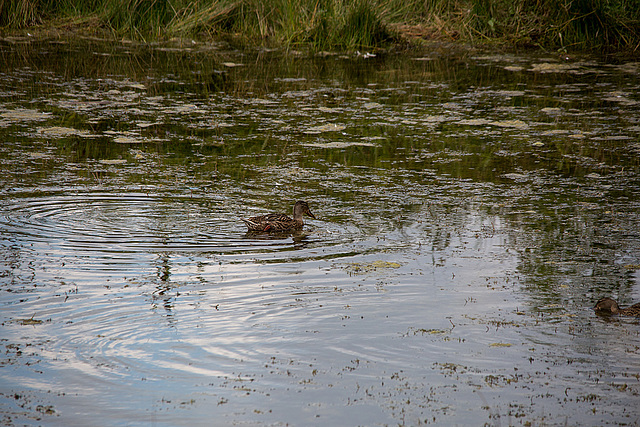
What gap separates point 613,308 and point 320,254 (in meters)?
2.35

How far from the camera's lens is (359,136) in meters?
10.1

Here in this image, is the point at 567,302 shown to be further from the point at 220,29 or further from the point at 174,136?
the point at 220,29

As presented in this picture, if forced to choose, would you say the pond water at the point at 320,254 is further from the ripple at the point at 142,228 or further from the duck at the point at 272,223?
the duck at the point at 272,223

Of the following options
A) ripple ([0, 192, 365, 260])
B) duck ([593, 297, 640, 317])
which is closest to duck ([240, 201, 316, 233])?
ripple ([0, 192, 365, 260])

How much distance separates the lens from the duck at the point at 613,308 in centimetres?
497

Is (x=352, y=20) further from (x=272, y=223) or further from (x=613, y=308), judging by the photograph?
(x=613, y=308)

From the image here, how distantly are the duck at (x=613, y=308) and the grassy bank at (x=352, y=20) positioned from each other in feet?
38.8

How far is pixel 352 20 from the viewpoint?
16578mm

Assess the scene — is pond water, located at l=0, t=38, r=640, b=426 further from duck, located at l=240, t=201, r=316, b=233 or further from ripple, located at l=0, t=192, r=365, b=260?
duck, located at l=240, t=201, r=316, b=233

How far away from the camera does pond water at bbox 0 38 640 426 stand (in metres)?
3.99

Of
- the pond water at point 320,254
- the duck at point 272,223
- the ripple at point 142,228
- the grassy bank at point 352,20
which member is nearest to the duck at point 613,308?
the pond water at point 320,254

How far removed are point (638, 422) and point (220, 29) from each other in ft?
51.9

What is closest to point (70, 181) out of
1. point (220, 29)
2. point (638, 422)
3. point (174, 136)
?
point (174, 136)

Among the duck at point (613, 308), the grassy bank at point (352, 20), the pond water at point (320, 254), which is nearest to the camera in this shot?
the pond water at point (320, 254)
